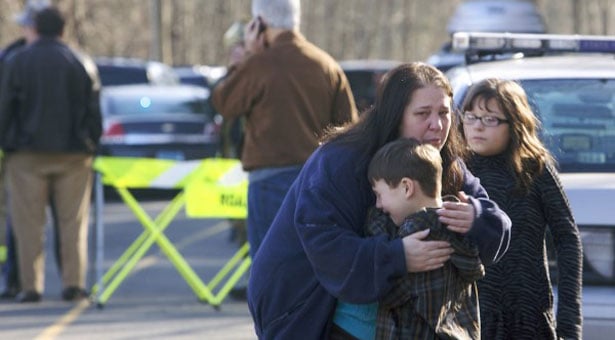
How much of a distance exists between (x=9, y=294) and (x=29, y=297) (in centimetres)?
36

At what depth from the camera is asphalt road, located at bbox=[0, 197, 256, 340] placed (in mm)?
9148

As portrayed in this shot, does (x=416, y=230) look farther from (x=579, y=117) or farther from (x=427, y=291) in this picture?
(x=579, y=117)

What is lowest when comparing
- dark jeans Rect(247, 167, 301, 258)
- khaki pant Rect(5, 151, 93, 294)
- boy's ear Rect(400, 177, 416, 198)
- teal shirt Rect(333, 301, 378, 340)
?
khaki pant Rect(5, 151, 93, 294)

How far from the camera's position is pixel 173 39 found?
56438mm

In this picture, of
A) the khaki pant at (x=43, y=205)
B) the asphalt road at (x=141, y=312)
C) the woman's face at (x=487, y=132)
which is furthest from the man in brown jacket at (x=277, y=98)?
the khaki pant at (x=43, y=205)

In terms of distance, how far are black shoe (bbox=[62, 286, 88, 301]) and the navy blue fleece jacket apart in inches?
246

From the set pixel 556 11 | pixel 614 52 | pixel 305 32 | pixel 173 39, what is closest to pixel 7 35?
pixel 173 39

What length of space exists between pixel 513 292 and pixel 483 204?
87 centimetres

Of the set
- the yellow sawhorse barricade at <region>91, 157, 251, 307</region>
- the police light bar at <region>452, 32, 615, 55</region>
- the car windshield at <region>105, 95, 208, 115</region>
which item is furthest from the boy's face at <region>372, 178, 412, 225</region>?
the car windshield at <region>105, 95, 208, 115</region>

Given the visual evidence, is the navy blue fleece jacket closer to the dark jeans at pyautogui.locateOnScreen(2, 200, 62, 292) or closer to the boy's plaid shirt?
the boy's plaid shirt

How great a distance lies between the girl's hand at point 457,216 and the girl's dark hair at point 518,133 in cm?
101

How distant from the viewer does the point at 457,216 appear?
4082mm

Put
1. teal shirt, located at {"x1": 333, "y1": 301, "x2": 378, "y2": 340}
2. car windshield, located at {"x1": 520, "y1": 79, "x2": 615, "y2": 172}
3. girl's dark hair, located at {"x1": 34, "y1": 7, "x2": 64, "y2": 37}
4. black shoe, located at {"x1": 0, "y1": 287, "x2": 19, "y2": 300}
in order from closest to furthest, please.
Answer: teal shirt, located at {"x1": 333, "y1": 301, "x2": 378, "y2": 340}, car windshield, located at {"x1": 520, "y1": 79, "x2": 615, "y2": 172}, girl's dark hair, located at {"x1": 34, "y1": 7, "x2": 64, "y2": 37}, black shoe, located at {"x1": 0, "y1": 287, "x2": 19, "y2": 300}

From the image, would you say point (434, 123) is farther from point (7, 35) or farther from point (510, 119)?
point (7, 35)
